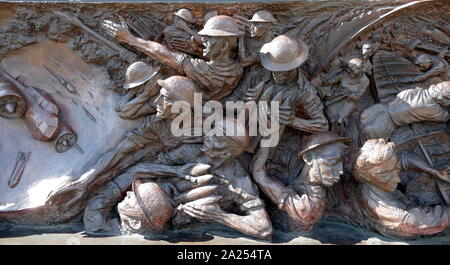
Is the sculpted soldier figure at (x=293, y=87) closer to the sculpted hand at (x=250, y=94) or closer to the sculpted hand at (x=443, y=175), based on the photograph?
the sculpted hand at (x=250, y=94)

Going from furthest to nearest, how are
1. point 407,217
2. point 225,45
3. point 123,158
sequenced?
point 123,158, point 225,45, point 407,217

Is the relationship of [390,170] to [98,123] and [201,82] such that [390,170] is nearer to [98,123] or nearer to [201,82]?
[201,82]

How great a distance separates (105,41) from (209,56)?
3.00 feet

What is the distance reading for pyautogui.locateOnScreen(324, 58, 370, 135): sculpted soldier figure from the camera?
3.89 meters

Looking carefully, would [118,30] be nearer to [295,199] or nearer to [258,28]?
[258,28]

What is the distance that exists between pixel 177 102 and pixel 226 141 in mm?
512

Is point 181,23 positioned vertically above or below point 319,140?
above

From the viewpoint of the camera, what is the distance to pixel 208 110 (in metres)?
3.83

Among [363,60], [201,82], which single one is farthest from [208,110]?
[363,60]

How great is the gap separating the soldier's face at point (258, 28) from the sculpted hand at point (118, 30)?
1019 mm

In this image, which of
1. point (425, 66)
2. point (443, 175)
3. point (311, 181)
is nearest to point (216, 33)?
point (311, 181)

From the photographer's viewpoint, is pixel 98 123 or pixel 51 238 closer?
pixel 51 238

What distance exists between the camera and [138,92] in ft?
12.9

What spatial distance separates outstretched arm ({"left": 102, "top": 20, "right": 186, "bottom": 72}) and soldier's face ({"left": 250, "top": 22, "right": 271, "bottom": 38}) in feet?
2.00
